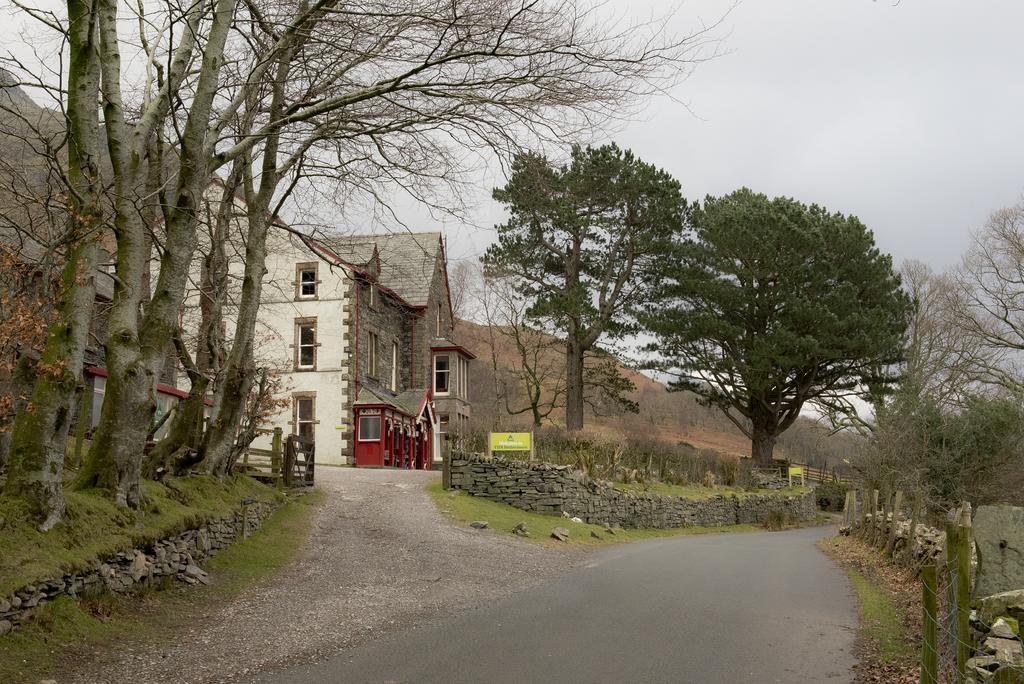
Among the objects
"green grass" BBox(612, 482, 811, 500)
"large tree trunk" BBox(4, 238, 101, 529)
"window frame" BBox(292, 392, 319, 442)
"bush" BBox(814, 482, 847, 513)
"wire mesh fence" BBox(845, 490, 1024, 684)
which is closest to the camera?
"wire mesh fence" BBox(845, 490, 1024, 684)

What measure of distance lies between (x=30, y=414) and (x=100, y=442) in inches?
58.5

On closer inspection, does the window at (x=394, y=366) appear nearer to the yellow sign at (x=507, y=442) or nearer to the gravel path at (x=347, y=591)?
the yellow sign at (x=507, y=442)

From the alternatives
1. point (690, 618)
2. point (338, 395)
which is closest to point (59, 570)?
point (690, 618)

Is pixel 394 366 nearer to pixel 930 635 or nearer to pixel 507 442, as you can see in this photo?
pixel 507 442

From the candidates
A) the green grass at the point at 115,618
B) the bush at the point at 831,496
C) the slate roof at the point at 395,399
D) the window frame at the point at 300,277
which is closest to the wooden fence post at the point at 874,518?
the green grass at the point at 115,618

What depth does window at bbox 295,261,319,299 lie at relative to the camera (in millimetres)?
34906

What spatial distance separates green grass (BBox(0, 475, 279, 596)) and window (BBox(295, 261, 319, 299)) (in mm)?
20451

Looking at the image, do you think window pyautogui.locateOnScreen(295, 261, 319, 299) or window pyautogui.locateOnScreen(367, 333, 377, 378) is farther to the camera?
window pyautogui.locateOnScreen(367, 333, 377, 378)

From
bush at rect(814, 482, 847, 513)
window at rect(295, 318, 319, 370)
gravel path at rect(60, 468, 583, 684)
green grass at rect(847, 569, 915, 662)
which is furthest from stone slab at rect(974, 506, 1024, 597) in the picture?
bush at rect(814, 482, 847, 513)

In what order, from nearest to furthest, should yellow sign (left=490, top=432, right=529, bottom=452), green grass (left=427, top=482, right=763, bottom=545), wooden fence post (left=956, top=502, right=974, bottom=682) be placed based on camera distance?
wooden fence post (left=956, top=502, right=974, bottom=682) < green grass (left=427, top=482, right=763, bottom=545) < yellow sign (left=490, top=432, right=529, bottom=452)

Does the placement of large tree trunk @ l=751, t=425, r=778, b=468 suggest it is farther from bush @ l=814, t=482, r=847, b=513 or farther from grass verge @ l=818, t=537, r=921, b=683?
grass verge @ l=818, t=537, r=921, b=683

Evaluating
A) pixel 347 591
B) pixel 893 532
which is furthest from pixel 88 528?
pixel 893 532

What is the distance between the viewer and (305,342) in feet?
115

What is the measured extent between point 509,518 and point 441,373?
62.7 ft
